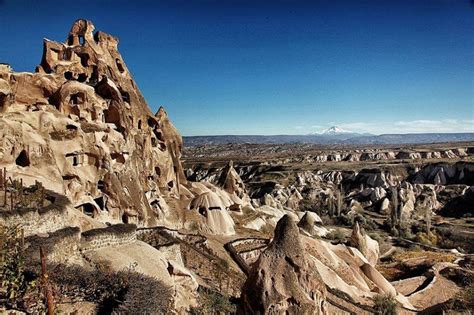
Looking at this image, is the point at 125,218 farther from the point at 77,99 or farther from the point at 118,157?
the point at 77,99

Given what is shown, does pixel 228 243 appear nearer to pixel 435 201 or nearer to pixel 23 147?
pixel 23 147

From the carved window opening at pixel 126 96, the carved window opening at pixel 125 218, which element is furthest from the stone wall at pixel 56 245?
the carved window opening at pixel 126 96

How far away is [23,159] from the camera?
2008 centimetres

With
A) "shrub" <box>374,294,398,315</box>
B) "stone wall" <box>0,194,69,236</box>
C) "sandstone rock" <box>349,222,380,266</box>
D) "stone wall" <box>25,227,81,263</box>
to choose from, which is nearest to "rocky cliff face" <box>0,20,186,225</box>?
"stone wall" <box>0,194,69,236</box>

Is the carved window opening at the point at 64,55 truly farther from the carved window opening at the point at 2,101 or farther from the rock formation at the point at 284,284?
the rock formation at the point at 284,284

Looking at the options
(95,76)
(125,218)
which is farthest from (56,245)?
(95,76)

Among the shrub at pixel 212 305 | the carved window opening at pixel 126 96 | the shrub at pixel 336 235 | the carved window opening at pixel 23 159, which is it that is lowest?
the shrub at pixel 336 235

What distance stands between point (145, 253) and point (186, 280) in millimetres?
1915

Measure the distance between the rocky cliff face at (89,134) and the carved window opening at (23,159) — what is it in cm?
4

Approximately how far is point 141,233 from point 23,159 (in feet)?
22.5

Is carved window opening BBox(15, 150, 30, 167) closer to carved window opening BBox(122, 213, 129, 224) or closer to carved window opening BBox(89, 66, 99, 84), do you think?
carved window opening BBox(122, 213, 129, 224)

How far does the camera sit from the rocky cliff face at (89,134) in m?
21.2

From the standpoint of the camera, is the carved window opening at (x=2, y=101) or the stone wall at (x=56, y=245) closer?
the stone wall at (x=56, y=245)

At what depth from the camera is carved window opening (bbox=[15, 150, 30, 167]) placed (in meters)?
19.9
